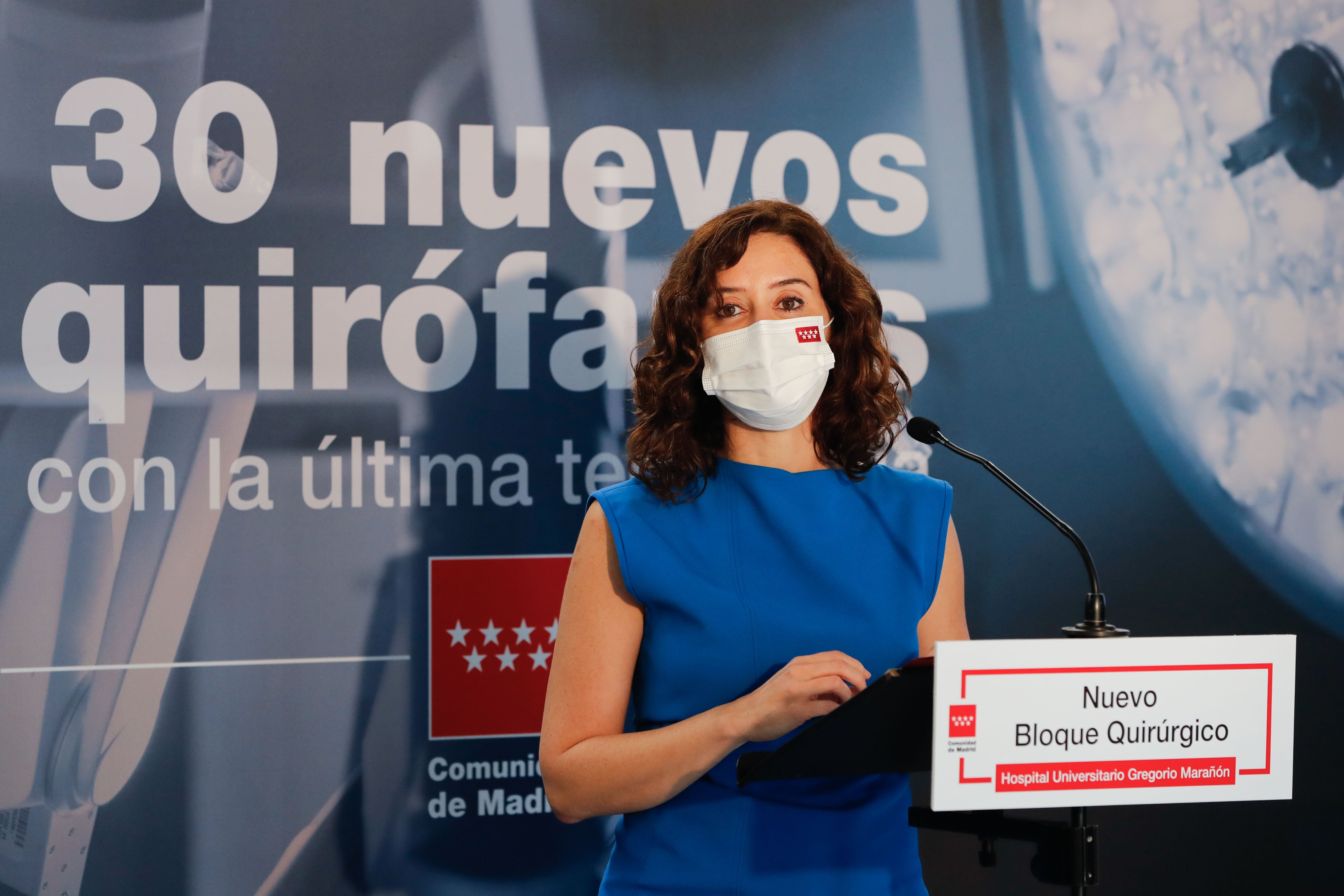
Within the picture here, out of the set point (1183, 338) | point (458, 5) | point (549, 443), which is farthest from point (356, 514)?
point (1183, 338)

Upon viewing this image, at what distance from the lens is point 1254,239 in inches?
103

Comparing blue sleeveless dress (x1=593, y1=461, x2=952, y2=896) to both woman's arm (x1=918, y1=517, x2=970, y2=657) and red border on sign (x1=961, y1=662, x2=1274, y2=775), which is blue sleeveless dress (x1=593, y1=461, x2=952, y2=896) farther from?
red border on sign (x1=961, y1=662, x2=1274, y2=775)

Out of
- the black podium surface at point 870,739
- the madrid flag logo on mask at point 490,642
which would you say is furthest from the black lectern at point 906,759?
the madrid flag logo on mask at point 490,642

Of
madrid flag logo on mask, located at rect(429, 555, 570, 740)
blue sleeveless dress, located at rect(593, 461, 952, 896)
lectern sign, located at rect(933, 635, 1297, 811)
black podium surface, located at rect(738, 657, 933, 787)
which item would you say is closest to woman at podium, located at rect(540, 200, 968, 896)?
blue sleeveless dress, located at rect(593, 461, 952, 896)

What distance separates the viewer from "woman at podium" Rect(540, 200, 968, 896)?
123 cm

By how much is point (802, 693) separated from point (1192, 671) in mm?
356

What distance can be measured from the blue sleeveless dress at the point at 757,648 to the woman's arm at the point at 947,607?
0.06 meters

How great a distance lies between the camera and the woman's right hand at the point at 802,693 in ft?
3.26

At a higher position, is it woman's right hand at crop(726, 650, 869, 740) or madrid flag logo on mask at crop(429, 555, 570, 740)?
woman's right hand at crop(726, 650, 869, 740)

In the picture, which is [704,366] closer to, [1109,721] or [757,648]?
[757,648]

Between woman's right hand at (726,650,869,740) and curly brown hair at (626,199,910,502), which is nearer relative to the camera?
woman's right hand at (726,650,869,740)

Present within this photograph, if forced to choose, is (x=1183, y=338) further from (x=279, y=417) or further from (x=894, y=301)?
(x=279, y=417)

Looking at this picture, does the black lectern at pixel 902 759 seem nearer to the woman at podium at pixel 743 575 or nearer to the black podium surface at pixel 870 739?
the black podium surface at pixel 870 739

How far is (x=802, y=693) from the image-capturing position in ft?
3.27
